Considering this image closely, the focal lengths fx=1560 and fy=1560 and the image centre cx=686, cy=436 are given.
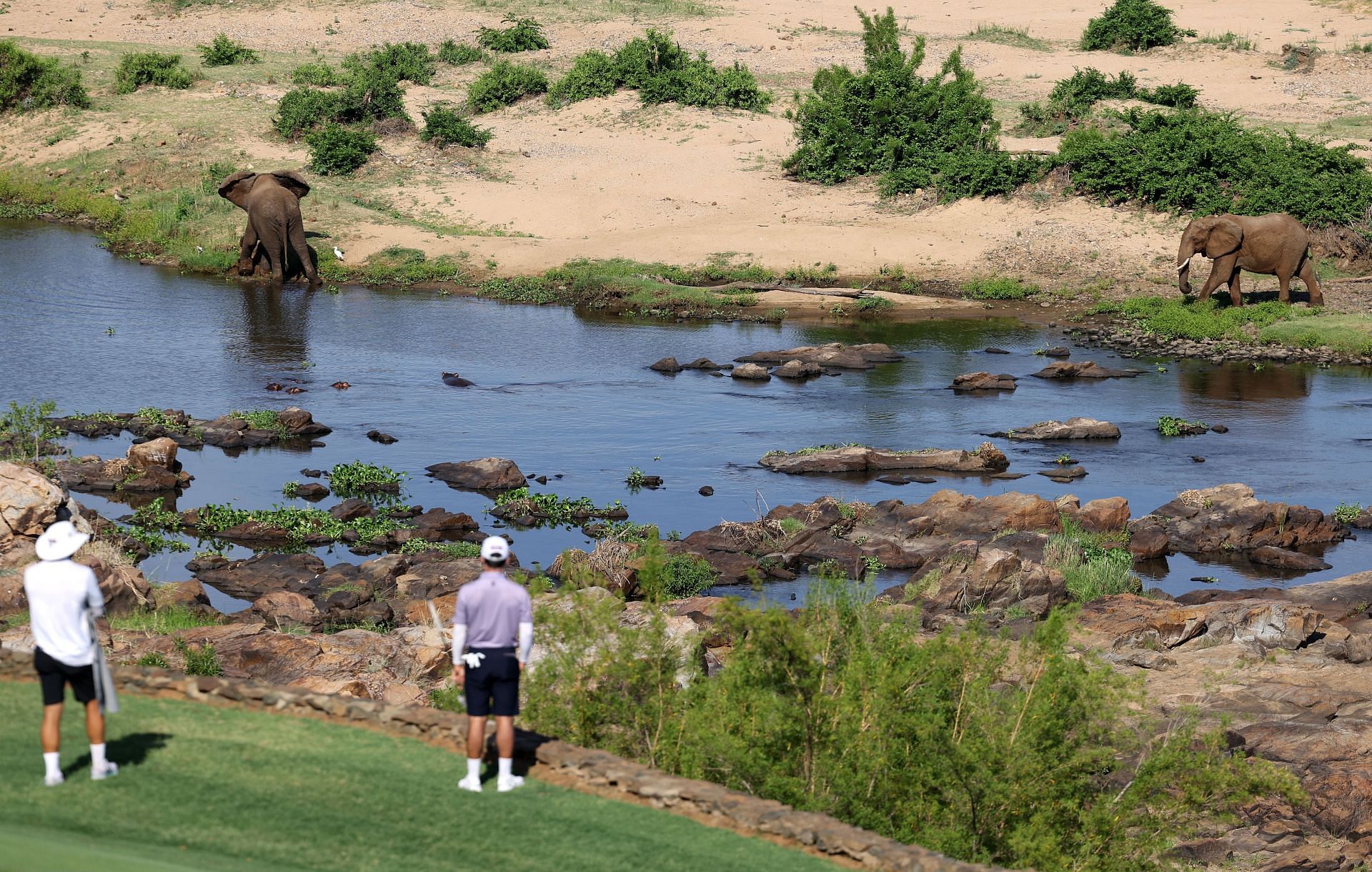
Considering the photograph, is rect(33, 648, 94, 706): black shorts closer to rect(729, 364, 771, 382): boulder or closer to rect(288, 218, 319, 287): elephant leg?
rect(729, 364, 771, 382): boulder

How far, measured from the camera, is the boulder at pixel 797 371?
103ft

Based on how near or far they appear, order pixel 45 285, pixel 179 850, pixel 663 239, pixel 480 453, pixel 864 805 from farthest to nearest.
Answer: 1. pixel 663 239
2. pixel 45 285
3. pixel 480 453
4. pixel 864 805
5. pixel 179 850

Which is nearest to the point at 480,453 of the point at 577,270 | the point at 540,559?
the point at 540,559

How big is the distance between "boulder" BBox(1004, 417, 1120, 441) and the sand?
12185mm

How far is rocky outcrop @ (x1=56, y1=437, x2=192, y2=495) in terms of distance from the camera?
74.5 feet

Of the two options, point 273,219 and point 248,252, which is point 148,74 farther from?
point 273,219

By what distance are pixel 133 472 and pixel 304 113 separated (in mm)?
28115

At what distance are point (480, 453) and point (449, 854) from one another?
1764cm

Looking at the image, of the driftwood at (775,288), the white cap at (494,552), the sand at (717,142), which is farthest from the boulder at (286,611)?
the sand at (717,142)

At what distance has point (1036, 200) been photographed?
1681 inches

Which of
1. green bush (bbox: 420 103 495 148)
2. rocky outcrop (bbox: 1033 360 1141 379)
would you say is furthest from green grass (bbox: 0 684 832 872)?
green bush (bbox: 420 103 495 148)

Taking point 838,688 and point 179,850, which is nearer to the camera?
point 179,850

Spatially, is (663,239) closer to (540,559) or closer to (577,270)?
(577,270)

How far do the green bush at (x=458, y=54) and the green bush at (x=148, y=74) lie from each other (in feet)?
30.1
